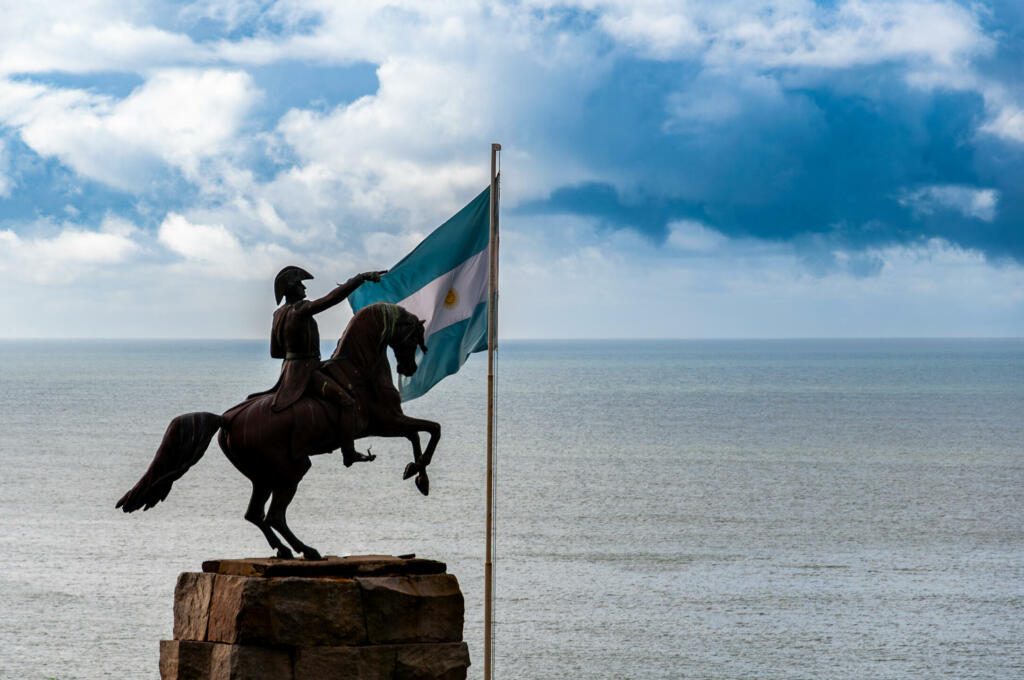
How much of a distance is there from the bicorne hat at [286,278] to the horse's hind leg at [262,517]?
2325mm

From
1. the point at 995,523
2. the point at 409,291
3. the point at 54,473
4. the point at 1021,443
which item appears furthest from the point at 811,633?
the point at 1021,443

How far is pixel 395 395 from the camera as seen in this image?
69.2 feet

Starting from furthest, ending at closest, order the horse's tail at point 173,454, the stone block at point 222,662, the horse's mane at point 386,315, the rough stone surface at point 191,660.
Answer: the horse's mane at point 386,315 < the horse's tail at point 173,454 < the rough stone surface at point 191,660 < the stone block at point 222,662

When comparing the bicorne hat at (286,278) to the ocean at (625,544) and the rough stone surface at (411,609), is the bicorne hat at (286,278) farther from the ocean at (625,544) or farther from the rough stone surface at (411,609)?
the ocean at (625,544)

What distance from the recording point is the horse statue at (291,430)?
806 inches

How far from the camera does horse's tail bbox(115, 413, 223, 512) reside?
20.4 m

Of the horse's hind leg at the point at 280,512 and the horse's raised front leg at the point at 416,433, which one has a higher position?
the horse's raised front leg at the point at 416,433

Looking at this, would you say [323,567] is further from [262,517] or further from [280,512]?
[262,517]

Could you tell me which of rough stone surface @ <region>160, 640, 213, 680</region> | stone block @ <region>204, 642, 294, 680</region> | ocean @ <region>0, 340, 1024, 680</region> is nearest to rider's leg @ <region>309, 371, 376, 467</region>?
stone block @ <region>204, 642, 294, 680</region>

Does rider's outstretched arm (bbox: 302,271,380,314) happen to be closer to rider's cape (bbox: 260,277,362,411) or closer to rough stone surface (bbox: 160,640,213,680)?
rider's cape (bbox: 260,277,362,411)

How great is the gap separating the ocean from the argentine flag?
2375cm

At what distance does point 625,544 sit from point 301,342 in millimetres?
47050

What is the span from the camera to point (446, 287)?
73.9ft

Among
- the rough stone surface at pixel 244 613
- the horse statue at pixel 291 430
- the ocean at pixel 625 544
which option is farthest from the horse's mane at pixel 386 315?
the ocean at pixel 625 544
